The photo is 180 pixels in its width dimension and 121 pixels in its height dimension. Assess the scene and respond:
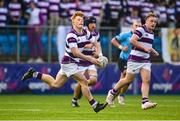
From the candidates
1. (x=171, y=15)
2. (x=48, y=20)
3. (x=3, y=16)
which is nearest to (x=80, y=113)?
(x=3, y=16)

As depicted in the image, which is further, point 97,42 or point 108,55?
point 108,55

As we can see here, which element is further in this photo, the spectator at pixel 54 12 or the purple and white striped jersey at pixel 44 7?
the spectator at pixel 54 12

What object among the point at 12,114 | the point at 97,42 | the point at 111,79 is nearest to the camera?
the point at 12,114

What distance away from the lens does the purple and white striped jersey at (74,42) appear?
18.5 m

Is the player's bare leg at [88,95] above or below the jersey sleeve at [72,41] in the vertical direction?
below

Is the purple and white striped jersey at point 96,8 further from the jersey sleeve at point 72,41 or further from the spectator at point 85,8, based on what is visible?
the jersey sleeve at point 72,41

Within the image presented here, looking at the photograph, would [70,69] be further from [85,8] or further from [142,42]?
[85,8]

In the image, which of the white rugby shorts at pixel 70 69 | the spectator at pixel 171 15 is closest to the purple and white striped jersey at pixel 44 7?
the spectator at pixel 171 15

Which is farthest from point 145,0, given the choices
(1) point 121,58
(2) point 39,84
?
(1) point 121,58

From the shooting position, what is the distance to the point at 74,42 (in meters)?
18.4

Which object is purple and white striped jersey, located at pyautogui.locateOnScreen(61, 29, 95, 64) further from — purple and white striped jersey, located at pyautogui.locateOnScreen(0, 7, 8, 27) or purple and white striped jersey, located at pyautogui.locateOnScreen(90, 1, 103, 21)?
purple and white striped jersey, located at pyautogui.locateOnScreen(90, 1, 103, 21)

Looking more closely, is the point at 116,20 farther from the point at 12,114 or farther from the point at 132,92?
the point at 12,114

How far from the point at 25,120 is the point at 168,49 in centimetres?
1634

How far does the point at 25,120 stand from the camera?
52.6 feet
